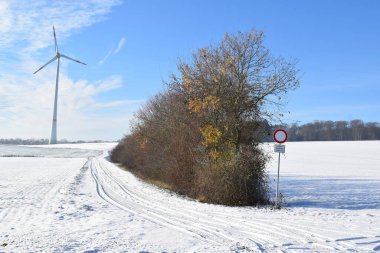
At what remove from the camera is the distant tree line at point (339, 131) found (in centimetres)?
14525

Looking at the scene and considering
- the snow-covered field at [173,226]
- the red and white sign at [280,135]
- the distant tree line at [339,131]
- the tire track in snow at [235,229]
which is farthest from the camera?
the distant tree line at [339,131]

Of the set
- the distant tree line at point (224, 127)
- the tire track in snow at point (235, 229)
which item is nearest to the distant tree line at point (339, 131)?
the distant tree line at point (224, 127)

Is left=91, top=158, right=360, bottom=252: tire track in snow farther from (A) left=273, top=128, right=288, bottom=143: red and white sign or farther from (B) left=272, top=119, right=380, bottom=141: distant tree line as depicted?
(B) left=272, top=119, right=380, bottom=141: distant tree line

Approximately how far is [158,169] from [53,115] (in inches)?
3670

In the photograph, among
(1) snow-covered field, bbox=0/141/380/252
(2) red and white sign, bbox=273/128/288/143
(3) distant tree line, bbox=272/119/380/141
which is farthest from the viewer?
(3) distant tree line, bbox=272/119/380/141

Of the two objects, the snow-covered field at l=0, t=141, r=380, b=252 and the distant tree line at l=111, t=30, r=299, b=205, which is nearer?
the snow-covered field at l=0, t=141, r=380, b=252

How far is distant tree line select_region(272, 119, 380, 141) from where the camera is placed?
145 meters

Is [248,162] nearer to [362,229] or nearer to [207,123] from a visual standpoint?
[207,123]

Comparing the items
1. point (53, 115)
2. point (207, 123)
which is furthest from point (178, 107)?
point (53, 115)

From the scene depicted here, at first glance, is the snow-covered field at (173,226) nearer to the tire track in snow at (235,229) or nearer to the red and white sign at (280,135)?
the tire track in snow at (235,229)

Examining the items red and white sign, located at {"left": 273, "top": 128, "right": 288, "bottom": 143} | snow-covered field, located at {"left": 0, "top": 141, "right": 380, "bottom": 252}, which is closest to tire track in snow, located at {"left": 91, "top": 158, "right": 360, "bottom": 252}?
snow-covered field, located at {"left": 0, "top": 141, "right": 380, "bottom": 252}

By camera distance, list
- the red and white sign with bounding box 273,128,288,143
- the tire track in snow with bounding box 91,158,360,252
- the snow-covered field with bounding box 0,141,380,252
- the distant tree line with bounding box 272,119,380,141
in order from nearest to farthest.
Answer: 1. the snow-covered field with bounding box 0,141,380,252
2. the tire track in snow with bounding box 91,158,360,252
3. the red and white sign with bounding box 273,128,288,143
4. the distant tree line with bounding box 272,119,380,141

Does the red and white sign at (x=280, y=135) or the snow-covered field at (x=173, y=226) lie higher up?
the red and white sign at (x=280, y=135)

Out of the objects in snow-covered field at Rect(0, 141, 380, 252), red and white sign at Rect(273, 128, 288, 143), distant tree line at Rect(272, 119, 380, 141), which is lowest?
snow-covered field at Rect(0, 141, 380, 252)
